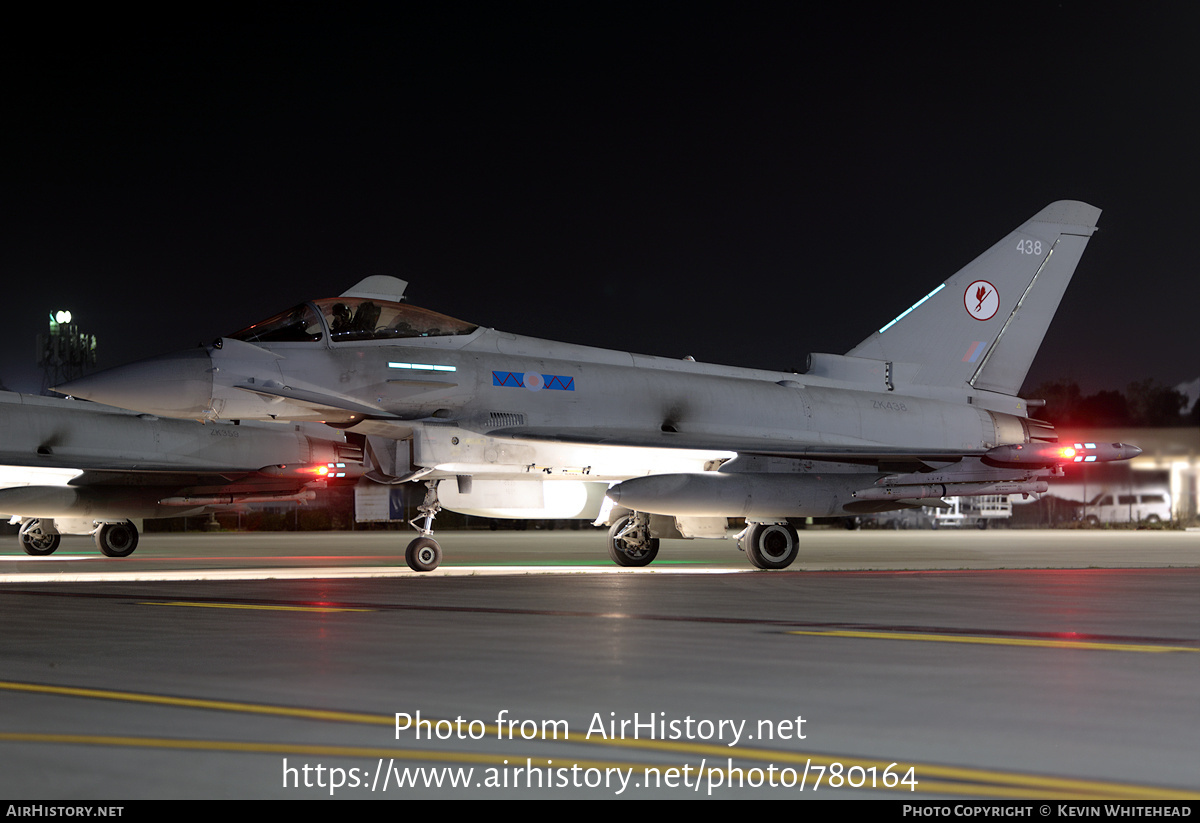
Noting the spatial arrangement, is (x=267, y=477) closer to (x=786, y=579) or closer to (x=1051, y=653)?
(x=786, y=579)

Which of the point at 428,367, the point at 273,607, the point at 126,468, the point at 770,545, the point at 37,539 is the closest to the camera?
the point at 273,607

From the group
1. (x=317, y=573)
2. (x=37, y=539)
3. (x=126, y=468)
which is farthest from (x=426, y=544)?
(x=37, y=539)

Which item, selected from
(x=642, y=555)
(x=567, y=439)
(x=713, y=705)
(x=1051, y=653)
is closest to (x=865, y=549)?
(x=642, y=555)

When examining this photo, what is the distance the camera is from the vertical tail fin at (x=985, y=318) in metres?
18.0

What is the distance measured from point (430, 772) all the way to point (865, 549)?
20.1 m

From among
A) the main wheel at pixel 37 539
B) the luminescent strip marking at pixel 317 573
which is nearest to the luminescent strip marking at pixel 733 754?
Result: the luminescent strip marking at pixel 317 573

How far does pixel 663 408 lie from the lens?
15.6 metres

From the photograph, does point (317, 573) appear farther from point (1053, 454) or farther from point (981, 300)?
point (981, 300)

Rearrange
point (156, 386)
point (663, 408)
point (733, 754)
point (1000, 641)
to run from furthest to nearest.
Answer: point (663, 408)
point (156, 386)
point (1000, 641)
point (733, 754)

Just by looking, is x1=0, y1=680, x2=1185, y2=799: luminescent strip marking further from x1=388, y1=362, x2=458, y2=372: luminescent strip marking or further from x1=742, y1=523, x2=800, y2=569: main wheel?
x1=742, y1=523, x2=800, y2=569: main wheel

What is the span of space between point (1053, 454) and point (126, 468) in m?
15.2

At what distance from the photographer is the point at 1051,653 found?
585 centimetres

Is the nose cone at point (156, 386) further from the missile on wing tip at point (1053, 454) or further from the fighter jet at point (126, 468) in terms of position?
the missile on wing tip at point (1053, 454)

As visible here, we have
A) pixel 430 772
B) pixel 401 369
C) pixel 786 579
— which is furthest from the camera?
pixel 401 369
